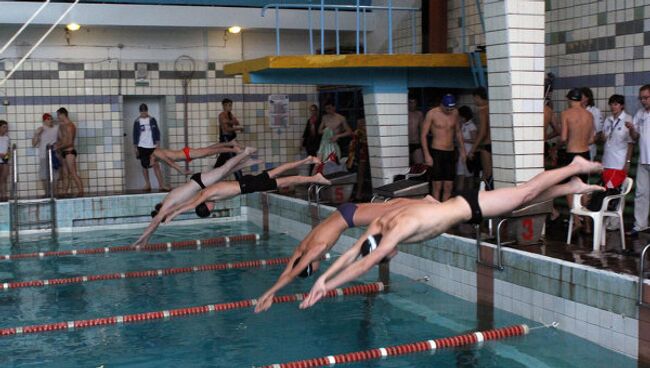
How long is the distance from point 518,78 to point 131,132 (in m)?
9.24

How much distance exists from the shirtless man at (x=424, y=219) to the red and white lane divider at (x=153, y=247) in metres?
6.21

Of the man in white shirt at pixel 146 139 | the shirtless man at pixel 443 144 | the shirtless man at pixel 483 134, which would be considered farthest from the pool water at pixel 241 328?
the man in white shirt at pixel 146 139

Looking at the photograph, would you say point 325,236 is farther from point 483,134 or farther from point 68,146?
point 68,146

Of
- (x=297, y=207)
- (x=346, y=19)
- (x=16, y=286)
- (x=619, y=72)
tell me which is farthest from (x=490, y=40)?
(x=346, y=19)

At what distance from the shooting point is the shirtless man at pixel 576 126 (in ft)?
28.3

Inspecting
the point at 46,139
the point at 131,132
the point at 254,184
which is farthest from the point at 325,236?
the point at 131,132

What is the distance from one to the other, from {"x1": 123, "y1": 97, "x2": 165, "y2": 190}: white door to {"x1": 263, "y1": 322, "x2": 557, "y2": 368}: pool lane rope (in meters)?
10.3

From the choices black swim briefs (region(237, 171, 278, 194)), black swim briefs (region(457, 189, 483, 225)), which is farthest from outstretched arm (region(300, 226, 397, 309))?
black swim briefs (region(237, 171, 278, 194))

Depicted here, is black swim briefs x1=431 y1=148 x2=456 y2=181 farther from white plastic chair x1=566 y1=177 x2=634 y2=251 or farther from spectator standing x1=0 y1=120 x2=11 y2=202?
spectator standing x1=0 y1=120 x2=11 y2=202

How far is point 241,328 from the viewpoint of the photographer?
7.32 meters

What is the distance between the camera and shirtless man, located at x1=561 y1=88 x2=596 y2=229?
28.3 feet

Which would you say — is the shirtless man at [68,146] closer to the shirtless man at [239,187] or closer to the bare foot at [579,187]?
the shirtless man at [239,187]

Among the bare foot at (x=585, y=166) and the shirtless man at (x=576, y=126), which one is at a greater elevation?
the shirtless man at (x=576, y=126)

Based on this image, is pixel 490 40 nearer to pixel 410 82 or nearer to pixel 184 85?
pixel 410 82
